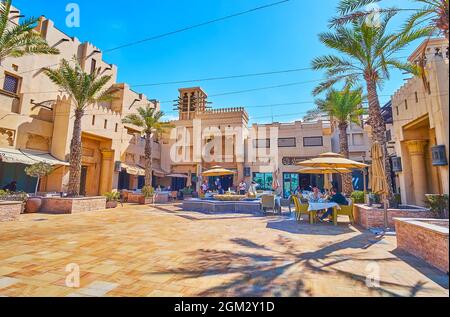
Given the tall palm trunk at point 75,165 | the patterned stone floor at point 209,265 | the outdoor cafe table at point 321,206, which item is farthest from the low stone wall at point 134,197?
the outdoor cafe table at point 321,206

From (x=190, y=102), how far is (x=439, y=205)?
26.7m

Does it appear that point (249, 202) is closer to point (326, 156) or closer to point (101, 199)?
point (326, 156)

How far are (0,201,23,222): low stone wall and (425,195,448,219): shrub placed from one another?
48.2ft

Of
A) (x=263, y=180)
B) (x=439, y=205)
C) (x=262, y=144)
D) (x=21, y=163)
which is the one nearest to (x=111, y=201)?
(x=21, y=163)

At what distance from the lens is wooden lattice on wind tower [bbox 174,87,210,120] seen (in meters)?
28.6

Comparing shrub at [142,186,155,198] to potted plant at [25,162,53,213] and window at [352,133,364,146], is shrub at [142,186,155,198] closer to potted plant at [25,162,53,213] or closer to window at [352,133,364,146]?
potted plant at [25,162,53,213]

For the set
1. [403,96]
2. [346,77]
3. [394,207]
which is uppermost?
[346,77]

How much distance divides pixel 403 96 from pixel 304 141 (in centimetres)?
1409

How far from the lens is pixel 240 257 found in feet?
14.6

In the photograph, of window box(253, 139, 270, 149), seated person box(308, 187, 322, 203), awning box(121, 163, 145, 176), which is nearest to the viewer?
seated person box(308, 187, 322, 203)

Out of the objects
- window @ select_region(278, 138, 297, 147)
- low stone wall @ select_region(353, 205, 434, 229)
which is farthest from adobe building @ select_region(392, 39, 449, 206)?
window @ select_region(278, 138, 297, 147)

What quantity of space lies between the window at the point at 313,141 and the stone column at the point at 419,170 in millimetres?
13733

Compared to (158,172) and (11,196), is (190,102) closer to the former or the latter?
(158,172)
